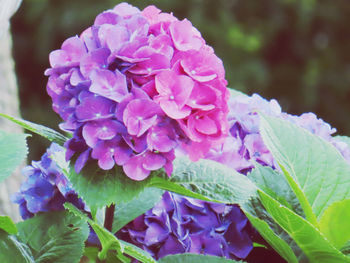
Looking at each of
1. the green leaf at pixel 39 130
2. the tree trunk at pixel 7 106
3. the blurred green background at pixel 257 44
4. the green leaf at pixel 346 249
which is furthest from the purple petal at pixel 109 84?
the blurred green background at pixel 257 44

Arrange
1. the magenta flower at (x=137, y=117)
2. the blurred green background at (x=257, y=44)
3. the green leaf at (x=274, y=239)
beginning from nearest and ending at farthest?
the magenta flower at (x=137, y=117) → the green leaf at (x=274, y=239) → the blurred green background at (x=257, y=44)

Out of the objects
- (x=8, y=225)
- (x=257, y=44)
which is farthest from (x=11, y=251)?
(x=257, y=44)

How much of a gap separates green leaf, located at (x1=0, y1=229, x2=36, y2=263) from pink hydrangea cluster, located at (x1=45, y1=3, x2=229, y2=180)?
0.15m

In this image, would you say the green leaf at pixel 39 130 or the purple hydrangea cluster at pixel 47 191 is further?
the purple hydrangea cluster at pixel 47 191

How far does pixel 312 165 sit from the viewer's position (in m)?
0.88

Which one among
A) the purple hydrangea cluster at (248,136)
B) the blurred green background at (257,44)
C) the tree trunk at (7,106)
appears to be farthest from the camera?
the blurred green background at (257,44)

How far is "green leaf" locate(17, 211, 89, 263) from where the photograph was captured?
2.78ft

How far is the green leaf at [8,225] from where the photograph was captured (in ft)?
2.63

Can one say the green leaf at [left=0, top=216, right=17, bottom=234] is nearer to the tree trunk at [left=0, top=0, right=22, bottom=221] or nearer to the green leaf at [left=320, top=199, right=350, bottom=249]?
the green leaf at [left=320, top=199, right=350, bottom=249]

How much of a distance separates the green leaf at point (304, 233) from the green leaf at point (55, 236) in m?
0.24

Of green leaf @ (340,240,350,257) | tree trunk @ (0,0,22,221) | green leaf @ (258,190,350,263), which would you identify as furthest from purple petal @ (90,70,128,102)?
tree trunk @ (0,0,22,221)

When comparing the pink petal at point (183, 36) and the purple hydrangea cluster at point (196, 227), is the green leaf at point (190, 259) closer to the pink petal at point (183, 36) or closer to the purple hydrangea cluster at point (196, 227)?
the purple hydrangea cluster at point (196, 227)

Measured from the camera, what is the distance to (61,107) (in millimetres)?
760

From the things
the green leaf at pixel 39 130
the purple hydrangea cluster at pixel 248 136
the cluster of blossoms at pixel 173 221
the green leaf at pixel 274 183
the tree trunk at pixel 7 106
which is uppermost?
the green leaf at pixel 39 130
